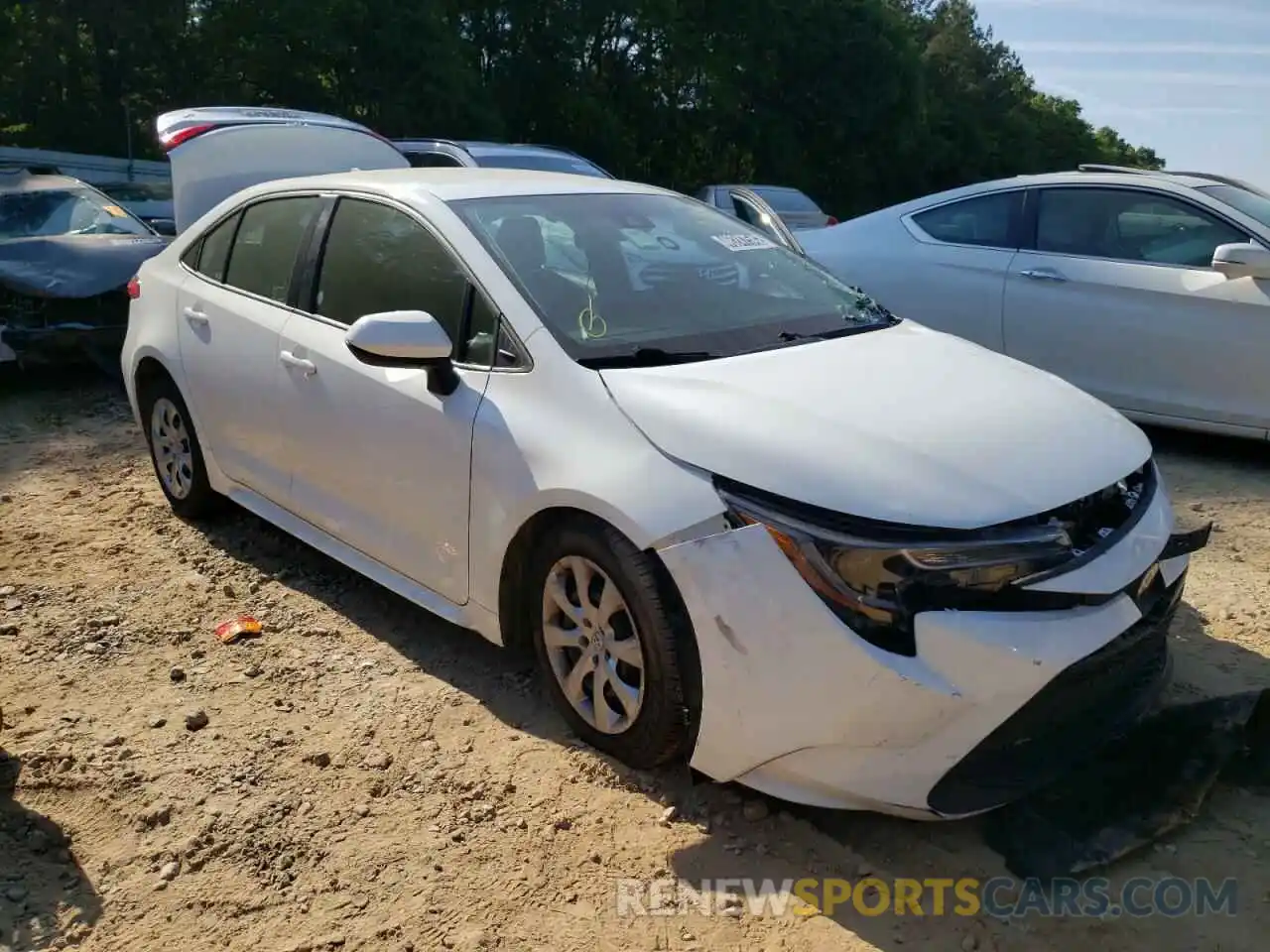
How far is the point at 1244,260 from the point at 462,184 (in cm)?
369

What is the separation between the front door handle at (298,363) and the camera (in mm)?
3824

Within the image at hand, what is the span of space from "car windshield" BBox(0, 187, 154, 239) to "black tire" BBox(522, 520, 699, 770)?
6482 mm

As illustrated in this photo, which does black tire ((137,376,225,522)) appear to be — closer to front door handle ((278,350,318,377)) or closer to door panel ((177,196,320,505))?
door panel ((177,196,320,505))

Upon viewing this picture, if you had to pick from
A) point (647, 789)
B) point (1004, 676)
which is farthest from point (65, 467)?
point (1004, 676)

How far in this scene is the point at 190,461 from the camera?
4.82 m

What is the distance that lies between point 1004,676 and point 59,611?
3.36m

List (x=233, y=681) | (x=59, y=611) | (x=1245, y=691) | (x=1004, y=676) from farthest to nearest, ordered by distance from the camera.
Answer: (x=59, y=611), (x=233, y=681), (x=1245, y=691), (x=1004, y=676)

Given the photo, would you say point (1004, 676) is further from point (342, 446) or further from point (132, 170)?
point (132, 170)

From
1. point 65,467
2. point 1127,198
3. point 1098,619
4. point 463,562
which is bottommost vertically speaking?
point 65,467

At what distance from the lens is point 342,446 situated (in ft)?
12.2

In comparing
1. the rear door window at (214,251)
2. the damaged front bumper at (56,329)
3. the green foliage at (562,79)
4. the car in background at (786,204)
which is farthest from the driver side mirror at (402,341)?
the green foliage at (562,79)

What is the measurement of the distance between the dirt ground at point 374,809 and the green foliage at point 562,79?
635 inches

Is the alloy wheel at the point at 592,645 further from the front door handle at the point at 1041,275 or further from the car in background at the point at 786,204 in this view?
the car in background at the point at 786,204

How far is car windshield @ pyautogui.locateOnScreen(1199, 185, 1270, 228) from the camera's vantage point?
18.5ft
